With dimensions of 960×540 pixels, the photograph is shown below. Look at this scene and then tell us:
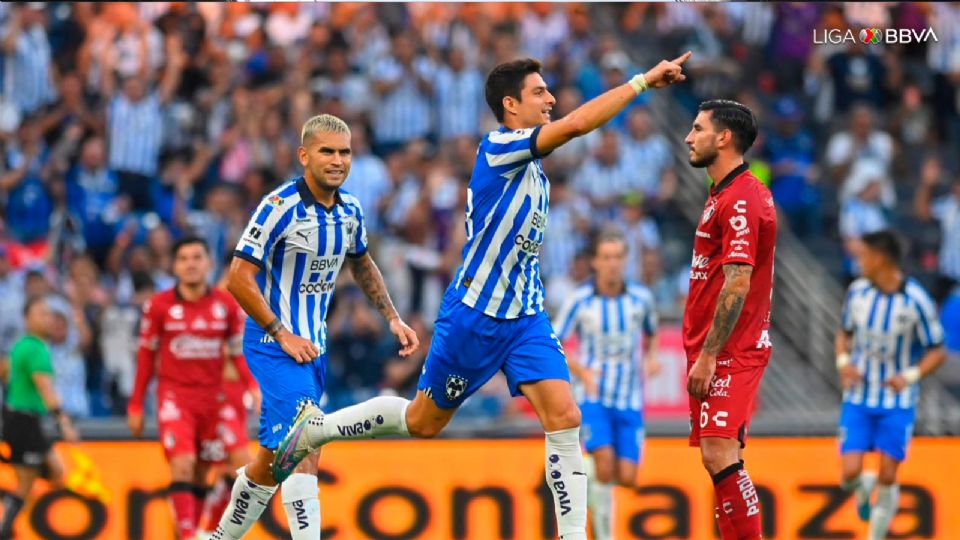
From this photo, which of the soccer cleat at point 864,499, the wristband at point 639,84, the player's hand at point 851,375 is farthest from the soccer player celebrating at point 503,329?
the soccer cleat at point 864,499

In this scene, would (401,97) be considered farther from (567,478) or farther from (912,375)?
(567,478)

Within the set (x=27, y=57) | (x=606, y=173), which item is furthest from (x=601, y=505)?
(x=27, y=57)

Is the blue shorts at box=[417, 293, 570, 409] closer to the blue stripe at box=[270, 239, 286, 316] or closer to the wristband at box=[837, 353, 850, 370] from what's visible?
the blue stripe at box=[270, 239, 286, 316]

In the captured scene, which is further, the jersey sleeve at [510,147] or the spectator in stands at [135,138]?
the spectator in stands at [135,138]

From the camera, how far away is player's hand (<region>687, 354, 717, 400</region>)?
907 centimetres

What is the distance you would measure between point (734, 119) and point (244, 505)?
12.3ft

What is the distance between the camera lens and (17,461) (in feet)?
45.6

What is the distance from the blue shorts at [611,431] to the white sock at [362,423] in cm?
420

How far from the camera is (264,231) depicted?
947 cm

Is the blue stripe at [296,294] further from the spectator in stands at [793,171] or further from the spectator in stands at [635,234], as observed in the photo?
the spectator in stands at [793,171]

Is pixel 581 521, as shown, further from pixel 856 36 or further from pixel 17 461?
pixel 856 36

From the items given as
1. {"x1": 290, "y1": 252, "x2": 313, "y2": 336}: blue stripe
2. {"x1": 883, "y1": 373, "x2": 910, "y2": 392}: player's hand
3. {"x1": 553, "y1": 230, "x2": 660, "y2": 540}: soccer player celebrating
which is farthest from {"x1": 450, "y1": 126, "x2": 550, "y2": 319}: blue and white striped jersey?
{"x1": 883, "y1": 373, "x2": 910, "y2": 392}: player's hand

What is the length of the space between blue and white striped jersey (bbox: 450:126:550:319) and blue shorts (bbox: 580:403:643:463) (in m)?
4.30

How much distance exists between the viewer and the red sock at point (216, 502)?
40.9 feet
